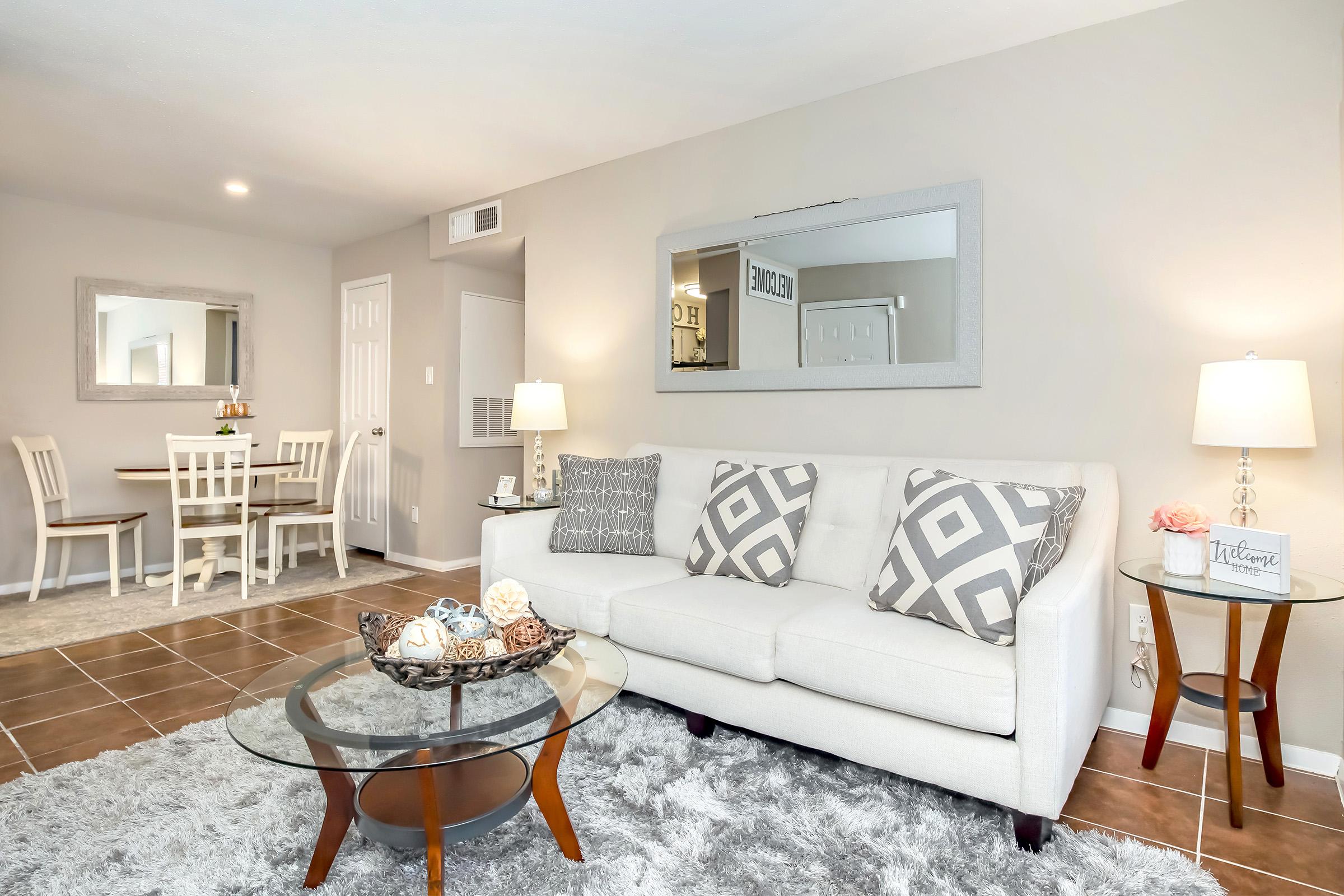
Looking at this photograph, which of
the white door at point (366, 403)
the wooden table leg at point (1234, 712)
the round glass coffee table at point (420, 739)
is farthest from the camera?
the white door at point (366, 403)

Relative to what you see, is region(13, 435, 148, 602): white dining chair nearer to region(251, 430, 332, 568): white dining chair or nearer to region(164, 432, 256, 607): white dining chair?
region(164, 432, 256, 607): white dining chair

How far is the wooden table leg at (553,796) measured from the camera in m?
1.70

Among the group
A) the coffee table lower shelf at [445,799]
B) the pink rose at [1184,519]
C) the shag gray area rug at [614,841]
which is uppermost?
the pink rose at [1184,519]

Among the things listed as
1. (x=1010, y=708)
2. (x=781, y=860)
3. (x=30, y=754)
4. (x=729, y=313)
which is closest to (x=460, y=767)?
(x=781, y=860)

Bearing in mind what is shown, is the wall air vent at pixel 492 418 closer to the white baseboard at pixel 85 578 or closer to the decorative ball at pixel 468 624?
the white baseboard at pixel 85 578


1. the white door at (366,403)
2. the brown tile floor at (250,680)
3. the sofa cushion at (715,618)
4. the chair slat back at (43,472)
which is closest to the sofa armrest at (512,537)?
the sofa cushion at (715,618)

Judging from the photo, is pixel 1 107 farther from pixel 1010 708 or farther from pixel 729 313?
pixel 1010 708

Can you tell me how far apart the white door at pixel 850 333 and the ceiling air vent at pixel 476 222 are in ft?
7.54

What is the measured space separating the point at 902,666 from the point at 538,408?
2.46m

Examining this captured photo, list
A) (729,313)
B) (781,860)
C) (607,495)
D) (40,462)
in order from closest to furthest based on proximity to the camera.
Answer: (781,860), (607,495), (729,313), (40,462)

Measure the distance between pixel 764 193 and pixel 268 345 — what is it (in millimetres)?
4263

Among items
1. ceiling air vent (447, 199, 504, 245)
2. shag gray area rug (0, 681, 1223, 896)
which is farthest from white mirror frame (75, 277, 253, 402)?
shag gray area rug (0, 681, 1223, 896)

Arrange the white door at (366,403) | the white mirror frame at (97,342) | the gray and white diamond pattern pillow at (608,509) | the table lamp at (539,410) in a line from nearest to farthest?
the gray and white diamond pattern pillow at (608,509), the table lamp at (539,410), the white mirror frame at (97,342), the white door at (366,403)

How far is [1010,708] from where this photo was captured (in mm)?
1791
